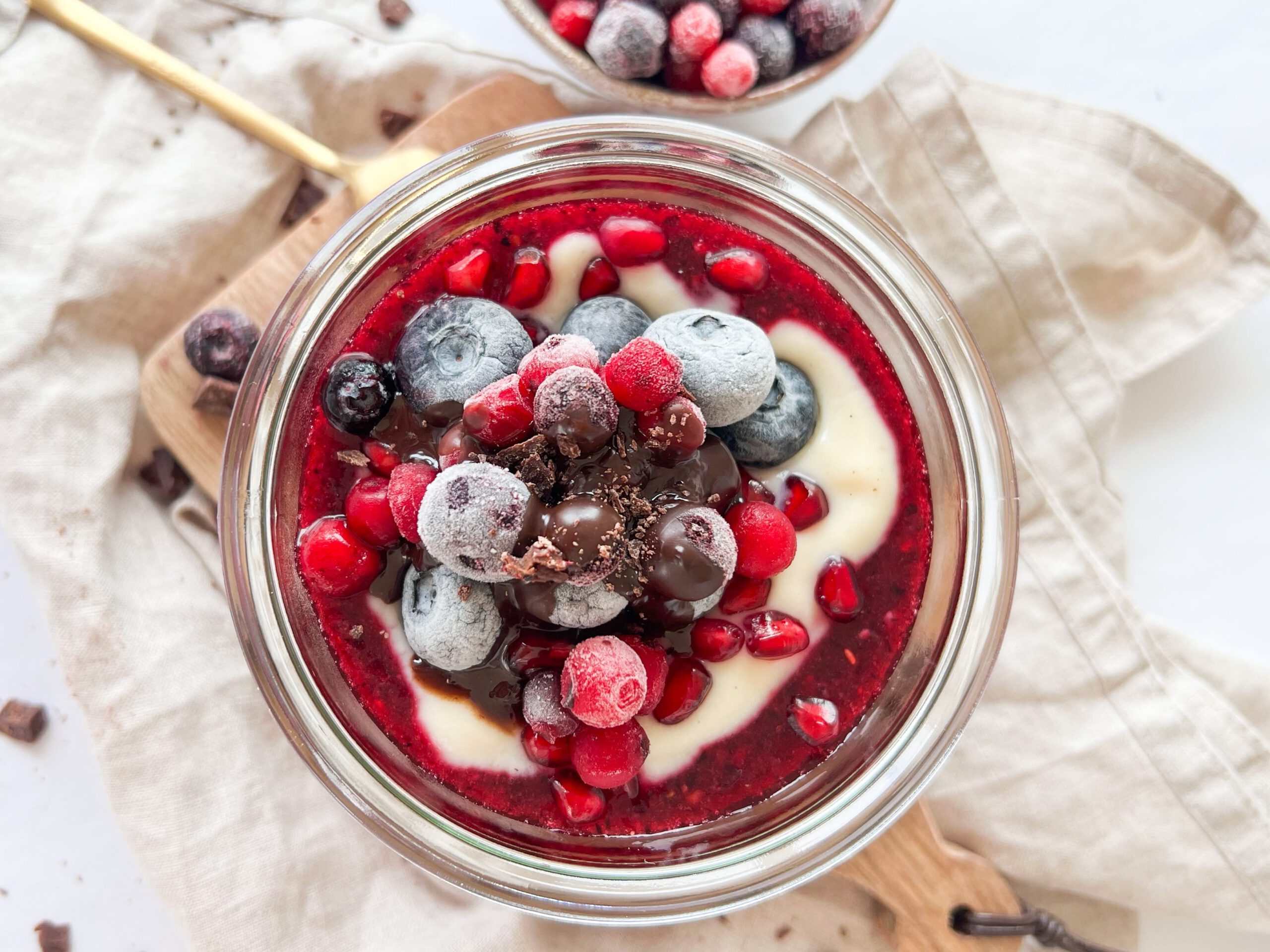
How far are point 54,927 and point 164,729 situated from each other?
1.71 ft

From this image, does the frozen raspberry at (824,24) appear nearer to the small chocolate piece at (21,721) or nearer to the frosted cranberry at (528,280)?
the frosted cranberry at (528,280)

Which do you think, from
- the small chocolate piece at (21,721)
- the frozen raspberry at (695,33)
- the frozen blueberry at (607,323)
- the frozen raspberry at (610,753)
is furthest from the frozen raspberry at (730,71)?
the small chocolate piece at (21,721)

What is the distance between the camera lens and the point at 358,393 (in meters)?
1.35

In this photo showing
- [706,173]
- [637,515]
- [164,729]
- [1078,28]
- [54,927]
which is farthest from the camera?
[1078,28]

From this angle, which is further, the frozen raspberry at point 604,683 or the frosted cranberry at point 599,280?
the frosted cranberry at point 599,280

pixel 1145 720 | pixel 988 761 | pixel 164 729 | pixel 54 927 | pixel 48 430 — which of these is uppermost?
pixel 1145 720

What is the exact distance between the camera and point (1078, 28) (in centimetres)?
196

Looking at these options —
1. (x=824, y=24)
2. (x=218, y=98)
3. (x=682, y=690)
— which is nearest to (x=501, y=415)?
(x=682, y=690)

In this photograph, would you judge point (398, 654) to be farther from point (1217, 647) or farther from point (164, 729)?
point (1217, 647)

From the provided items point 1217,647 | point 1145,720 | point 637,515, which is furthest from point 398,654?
point 1217,647

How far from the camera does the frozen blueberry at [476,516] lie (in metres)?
1.12

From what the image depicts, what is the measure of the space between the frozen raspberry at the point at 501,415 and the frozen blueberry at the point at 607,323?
0.53 feet

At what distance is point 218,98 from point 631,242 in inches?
34.1

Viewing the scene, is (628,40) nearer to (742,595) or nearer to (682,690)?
(742,595)
